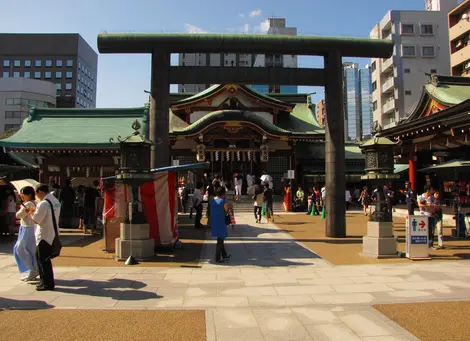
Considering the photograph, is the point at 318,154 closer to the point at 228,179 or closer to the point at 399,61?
the point at 228,179

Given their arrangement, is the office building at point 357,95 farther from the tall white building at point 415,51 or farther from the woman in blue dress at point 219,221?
the woman in blue dress at point 219,221

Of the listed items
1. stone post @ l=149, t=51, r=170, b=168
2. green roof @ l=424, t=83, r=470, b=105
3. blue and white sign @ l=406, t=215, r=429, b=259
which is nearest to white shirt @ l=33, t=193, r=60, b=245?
stone post @ l=149, t=51, r=170, b=168

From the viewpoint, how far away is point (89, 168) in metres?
19.4

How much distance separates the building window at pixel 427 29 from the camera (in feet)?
161

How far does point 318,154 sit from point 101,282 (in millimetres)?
22890

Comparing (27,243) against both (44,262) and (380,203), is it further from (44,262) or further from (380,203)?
(380,203)

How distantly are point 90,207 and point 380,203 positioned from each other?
9771 millimetres

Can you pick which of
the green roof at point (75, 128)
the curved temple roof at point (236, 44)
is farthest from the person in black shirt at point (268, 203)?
the green roof at point (75, 128)

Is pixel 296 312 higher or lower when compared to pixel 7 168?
lower

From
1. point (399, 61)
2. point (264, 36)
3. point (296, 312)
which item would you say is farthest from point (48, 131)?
point (399, 61)

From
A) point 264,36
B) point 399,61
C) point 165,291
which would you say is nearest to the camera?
point 165,291

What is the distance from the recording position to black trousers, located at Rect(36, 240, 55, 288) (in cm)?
614

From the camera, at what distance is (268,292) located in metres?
6.20

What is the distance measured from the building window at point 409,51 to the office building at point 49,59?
237 feet
